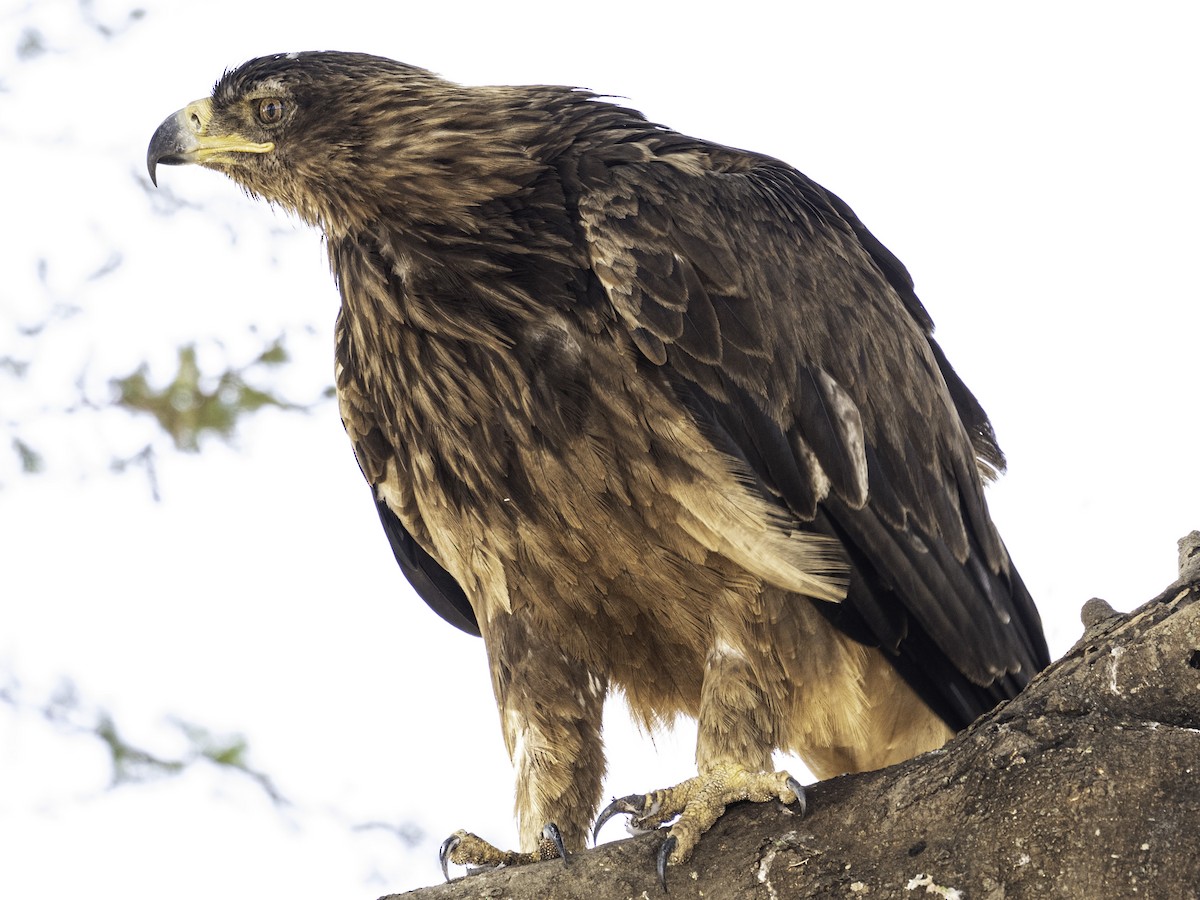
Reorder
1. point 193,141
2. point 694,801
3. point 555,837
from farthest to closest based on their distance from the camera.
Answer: point 193,141 < point 555,837 < point 694,801

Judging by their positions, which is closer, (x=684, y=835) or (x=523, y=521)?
(x=684, y=835)

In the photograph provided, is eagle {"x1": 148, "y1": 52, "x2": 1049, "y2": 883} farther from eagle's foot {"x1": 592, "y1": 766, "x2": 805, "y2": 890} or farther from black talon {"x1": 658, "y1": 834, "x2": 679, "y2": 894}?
black talon {"x1": 658, "y1": 834, "x2": 679, "y2": 894}

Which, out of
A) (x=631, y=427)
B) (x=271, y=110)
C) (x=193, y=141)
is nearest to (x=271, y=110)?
(x=271, y=110)

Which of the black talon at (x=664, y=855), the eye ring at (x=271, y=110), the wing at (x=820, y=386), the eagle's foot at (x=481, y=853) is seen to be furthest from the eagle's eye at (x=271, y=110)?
the black talon at (x=664, y=855)

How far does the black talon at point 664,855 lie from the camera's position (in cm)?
347

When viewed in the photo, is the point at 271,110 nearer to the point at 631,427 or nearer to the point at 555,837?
the point at 631,427

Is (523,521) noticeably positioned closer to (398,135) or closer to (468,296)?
(468,296)

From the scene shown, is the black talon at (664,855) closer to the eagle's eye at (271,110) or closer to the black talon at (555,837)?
the black talon at (555,837)

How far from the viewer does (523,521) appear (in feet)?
14.1

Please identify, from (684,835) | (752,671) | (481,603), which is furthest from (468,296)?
(684,835)

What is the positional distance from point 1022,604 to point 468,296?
87.1 inches

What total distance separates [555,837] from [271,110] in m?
2.57

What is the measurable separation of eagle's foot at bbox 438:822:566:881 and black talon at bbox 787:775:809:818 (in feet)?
2.67

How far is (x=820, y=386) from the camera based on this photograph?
14.5ft
